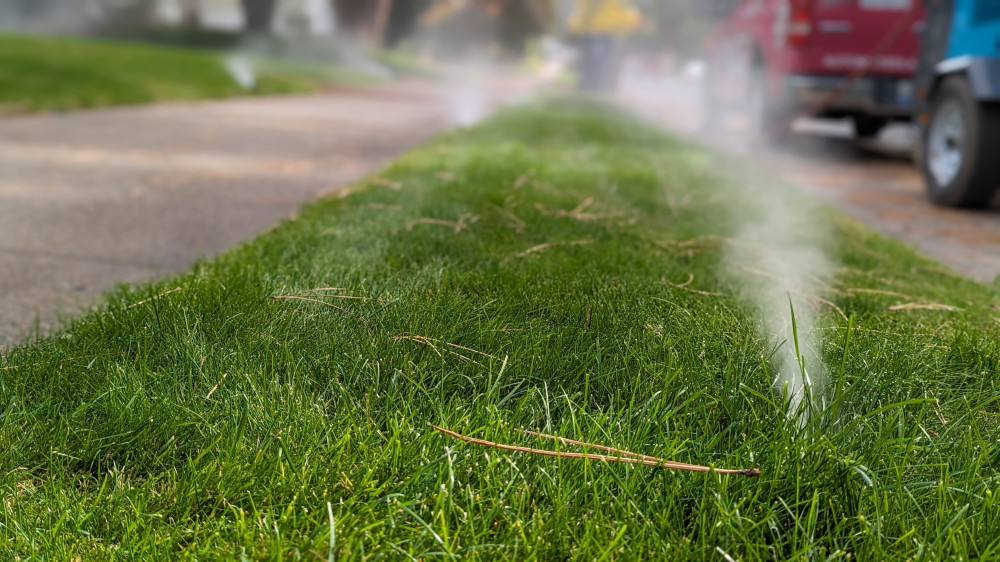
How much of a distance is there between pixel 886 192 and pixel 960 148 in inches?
37.1

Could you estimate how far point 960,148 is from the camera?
18.9 feet

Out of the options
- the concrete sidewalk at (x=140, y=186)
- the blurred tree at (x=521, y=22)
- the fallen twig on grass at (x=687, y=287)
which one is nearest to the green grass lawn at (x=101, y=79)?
the concrete sidewalk at (x=140, y=186)

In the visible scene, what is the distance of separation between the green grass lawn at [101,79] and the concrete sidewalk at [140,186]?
2.80 feet

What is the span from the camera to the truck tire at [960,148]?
17.9ft

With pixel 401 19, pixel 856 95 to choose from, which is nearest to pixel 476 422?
pixel 856 95

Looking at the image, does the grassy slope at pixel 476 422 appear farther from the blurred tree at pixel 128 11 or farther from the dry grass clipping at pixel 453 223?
the blurred tree at pixel 128 11

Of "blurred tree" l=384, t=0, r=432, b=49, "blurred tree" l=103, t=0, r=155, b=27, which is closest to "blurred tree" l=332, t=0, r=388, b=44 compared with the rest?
"blurred tree" l=384, t=0, r=432, b=49

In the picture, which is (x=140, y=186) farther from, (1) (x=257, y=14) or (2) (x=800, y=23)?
(1) (x=257, y=14)

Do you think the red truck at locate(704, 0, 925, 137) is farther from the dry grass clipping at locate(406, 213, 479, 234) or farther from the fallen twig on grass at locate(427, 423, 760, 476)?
the fallen twig on grass at locate(427, 423, 760, 476)

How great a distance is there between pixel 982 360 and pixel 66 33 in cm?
3708

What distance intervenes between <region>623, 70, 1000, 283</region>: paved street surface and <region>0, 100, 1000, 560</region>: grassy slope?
6.84 feet

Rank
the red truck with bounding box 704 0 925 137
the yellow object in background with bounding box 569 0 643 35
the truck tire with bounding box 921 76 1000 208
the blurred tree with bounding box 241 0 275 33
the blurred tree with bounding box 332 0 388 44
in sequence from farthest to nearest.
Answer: the yellow object in background with bounding box 569 0 643 35 < the blurred tree with bounding box 332 0 388 44 < the blurred tree with bounding box 241 0 275 33 < the red truck with bounding box 704 0 925 137 < the truck tire with bounding box 921 76 1000 208

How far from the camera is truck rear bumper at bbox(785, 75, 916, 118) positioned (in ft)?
27.7

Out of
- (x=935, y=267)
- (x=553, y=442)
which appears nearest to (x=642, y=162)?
(x=935, y=267)
